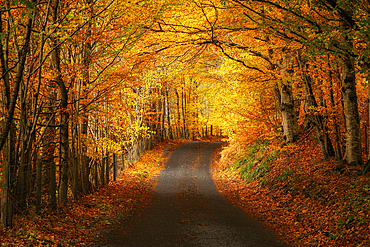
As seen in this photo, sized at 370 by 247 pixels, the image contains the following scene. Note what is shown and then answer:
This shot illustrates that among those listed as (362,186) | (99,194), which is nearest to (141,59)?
(99,194)

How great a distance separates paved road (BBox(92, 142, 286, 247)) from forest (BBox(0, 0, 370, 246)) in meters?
1.84

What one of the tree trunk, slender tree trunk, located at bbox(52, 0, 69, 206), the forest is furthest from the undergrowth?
slender tree trunk, located at bbox(52, 0, 69, 206)

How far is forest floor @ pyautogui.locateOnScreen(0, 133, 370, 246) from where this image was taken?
238 inches

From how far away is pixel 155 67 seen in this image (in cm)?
1233

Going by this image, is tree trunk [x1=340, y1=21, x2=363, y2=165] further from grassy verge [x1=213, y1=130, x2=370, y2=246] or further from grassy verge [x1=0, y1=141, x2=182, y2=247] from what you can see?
grassy verge [x1=0, y1=141, x2=182, y2=247]

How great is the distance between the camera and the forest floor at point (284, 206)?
605cm

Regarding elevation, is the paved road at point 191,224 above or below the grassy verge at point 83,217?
below

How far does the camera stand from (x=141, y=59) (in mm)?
11594

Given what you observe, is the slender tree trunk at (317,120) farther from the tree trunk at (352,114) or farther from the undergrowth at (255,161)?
the undergrowth at (255,161)

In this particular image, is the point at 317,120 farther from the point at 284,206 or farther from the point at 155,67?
the point at 155,67

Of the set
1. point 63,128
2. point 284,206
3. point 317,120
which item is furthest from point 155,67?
point 284,206

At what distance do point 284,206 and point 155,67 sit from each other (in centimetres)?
700

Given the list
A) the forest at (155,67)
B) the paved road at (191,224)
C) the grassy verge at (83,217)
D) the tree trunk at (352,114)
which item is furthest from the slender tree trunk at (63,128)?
the tree trunk at (352,114)

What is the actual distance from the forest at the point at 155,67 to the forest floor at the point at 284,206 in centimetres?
20
